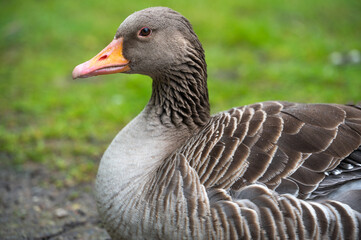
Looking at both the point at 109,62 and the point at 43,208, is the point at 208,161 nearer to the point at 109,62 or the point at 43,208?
the point at 109,62

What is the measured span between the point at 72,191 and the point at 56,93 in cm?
282

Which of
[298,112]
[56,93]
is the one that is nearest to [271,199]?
[298,112]

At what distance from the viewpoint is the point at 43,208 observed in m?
4.33

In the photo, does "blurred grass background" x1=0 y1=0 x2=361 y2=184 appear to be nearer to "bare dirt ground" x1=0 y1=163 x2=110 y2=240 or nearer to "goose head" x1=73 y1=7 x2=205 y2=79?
"bare dirt ground" x1=0 y1=163 x2=110 y2=240

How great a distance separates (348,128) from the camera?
3.08 m

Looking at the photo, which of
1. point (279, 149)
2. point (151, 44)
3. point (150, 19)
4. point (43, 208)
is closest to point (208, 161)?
point (279, 149)

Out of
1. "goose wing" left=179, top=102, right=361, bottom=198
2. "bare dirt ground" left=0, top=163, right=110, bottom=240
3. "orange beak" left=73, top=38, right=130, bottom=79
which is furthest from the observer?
"bare dirt ground" left=0, top=163, right=110, bottom=240

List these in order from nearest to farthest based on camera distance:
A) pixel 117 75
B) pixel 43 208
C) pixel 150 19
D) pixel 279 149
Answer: pixel 279 149 < pixel 150 19 < pixel 43 208 < pixel 117 75

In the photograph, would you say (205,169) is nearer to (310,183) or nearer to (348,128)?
(310,183)

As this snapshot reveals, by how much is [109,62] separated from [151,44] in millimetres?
374

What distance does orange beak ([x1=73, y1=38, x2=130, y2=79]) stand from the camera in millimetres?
3232

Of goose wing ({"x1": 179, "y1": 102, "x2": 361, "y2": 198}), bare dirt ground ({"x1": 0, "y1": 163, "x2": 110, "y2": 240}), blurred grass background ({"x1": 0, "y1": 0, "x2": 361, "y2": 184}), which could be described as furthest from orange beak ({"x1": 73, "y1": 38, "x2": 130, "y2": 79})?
blurred grass background ({"x1": 0, "y1": 0, "x2": 361, "y2": 184})

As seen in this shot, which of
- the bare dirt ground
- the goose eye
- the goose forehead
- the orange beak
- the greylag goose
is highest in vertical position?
the goose forehead

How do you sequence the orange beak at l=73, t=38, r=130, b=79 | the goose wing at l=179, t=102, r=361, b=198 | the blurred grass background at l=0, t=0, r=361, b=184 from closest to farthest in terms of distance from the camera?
1. the goose wing at l=179, t=102, r=361, b=198
2. the orange beak at l=73, t=38, r=130, b=79
3. the blurred grass background at l=0, t=0, r=361, b=184
